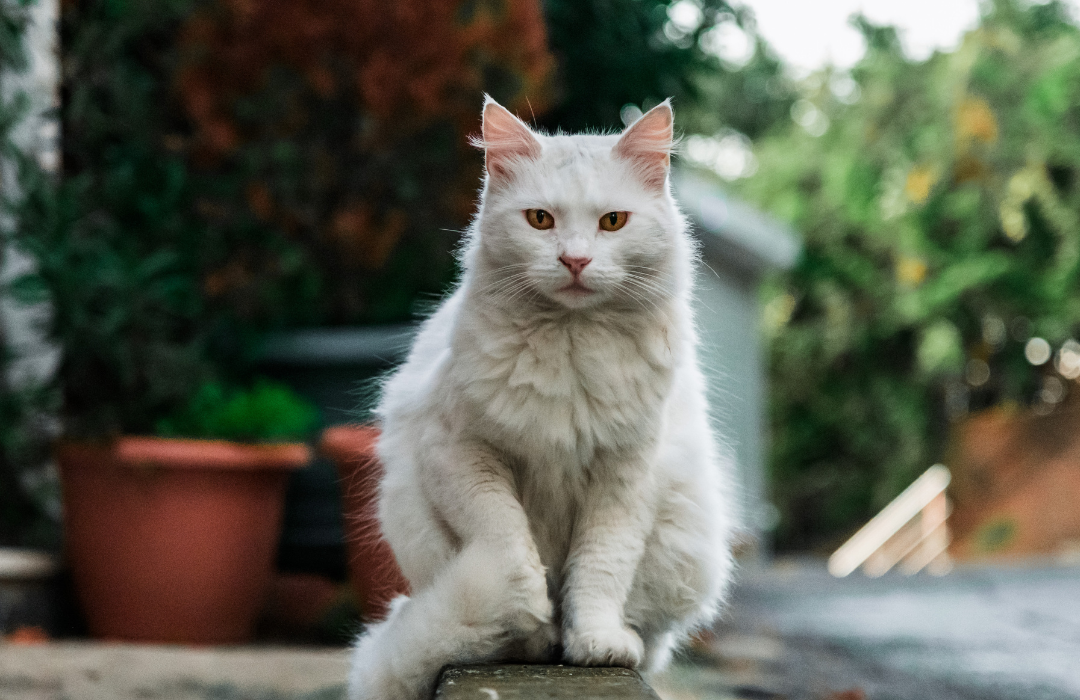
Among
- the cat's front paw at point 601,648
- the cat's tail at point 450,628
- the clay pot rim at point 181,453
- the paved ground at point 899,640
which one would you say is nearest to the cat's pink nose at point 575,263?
the cat's tail at point 450,628

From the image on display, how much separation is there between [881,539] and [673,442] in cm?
779

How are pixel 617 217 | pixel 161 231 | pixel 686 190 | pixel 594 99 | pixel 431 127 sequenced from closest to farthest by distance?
1. pixel 617 217
2. pixel 161 231
3. pixel 431 127
4. pixel 594 99
5. pixel 686 190

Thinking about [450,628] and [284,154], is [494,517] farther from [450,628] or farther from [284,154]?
[284,154]

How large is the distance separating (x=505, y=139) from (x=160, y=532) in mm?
2096

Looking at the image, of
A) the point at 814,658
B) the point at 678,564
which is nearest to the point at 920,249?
the point at 814,658

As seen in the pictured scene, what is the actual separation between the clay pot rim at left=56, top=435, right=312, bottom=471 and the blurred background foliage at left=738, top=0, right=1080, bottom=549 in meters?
5.79

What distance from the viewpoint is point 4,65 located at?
332 centimetres

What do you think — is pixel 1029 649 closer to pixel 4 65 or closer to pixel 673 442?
pixel 673 442

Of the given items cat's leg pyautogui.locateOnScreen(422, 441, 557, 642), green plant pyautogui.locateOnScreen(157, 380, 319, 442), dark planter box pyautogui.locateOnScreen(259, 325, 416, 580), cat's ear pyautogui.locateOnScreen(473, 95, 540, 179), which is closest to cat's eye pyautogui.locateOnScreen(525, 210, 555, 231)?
cat's ear pyautogui.locateOnScreen(473, 95, 540, 179)

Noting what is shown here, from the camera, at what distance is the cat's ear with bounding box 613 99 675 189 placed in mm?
1602

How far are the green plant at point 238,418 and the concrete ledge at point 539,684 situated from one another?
→ 1887 mm

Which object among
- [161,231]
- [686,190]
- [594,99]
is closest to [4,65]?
[161,231]

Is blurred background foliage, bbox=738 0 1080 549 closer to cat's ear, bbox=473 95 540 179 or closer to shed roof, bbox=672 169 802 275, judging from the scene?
shed roof, bbox=672 169 802 275

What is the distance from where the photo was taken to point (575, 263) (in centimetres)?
150
